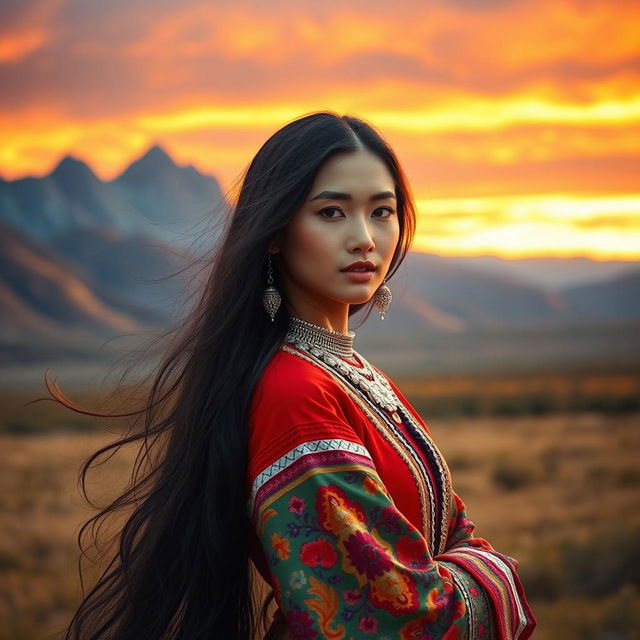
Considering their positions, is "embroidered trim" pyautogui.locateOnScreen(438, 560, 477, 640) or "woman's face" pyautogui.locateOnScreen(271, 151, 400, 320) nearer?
"embroidered trim" pyautogui.locateOnScreen(438, 560, 477, 640)

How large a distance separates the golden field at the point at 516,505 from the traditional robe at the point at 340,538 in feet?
3.67

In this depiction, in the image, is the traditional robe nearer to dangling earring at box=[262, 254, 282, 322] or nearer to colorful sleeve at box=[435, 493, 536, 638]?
colorful sleeve at box=[435, 493, 536, 638]

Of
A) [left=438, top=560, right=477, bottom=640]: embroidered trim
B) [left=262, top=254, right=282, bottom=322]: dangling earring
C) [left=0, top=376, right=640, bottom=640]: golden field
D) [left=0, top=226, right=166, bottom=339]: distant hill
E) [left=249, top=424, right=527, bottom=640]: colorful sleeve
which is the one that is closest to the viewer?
[left=249, top=424, right=527, bottom=640]: colorful sleeve

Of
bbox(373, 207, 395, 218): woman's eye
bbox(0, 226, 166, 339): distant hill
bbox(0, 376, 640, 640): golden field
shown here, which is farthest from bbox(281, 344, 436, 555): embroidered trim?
bbox(0, 226, 166, 339): distant hill

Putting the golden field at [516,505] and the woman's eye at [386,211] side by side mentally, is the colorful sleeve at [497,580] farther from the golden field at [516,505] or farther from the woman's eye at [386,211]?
the golden field at [516,505]

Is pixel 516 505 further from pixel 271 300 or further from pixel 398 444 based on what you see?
pixel 271 300

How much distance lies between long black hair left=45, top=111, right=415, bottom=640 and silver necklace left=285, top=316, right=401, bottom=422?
0.18ft

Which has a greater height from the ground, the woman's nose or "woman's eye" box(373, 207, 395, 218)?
"woman's eye" box(373, 207, 395, 218)

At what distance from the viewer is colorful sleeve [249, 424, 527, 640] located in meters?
2.20

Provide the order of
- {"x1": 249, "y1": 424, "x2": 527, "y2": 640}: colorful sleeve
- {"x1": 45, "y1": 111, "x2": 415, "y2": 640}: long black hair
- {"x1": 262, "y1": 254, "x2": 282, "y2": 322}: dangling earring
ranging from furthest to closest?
1. {"x1": 262, "y1": 254, "x2": 282, "y2": 322}: dangling earring
2. {"x1": 45, "y1": 111, "x2": 415, "y2": 640}: long black hair
3. {"x1": 249, "y1": 424, "x2": 527, "y2": 640}: colorful sleeve

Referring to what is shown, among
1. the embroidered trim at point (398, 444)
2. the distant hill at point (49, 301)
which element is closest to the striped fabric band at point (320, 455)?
the embroidered trim at point (398, 444)

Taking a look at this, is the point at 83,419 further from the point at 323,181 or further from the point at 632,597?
the point at 323,181

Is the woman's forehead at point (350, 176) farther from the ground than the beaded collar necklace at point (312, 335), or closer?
farther from the ground

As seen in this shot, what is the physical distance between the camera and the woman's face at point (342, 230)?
8.31 ft
